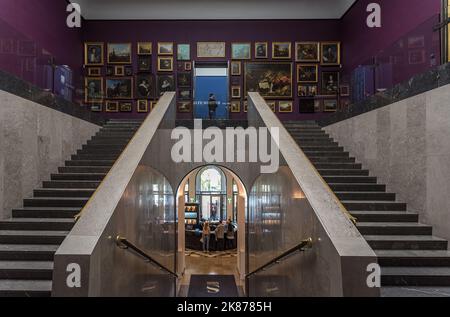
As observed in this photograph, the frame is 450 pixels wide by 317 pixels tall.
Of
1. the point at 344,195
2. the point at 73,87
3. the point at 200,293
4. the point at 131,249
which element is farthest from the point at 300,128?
the point at 131,249

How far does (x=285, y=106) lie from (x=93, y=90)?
6932 millimetres

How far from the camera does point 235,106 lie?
14.1 meters

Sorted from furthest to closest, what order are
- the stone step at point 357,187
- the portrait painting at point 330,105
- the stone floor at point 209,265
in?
the stone floor at point 209,265, the portrait painting at point 330,105, the stone step at point 357,187

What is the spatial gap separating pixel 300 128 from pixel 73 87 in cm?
636

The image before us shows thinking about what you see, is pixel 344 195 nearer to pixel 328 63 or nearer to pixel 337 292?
pixel 337 292

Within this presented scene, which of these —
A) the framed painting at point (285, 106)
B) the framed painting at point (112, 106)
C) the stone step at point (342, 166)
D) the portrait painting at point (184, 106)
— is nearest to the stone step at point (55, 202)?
the stone step at point (342, 166)

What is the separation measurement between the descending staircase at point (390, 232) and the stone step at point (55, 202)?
15.2ft

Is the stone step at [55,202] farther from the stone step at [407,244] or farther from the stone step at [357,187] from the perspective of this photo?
the stone step at [407,244]

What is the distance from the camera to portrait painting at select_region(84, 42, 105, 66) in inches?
550

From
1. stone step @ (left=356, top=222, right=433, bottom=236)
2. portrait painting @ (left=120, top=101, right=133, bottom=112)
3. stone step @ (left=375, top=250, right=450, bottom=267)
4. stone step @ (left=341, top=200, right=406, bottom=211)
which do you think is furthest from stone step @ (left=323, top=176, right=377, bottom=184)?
portrait painting @ (left=120, top=101, right=133, bottom=112)

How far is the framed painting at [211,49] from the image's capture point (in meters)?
14.0

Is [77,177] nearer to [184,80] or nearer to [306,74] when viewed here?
[184,80]

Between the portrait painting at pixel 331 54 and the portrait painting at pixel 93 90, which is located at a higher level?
the portrait painting at pixel 331 54

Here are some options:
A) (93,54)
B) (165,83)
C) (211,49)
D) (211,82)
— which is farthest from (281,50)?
(93,54)
